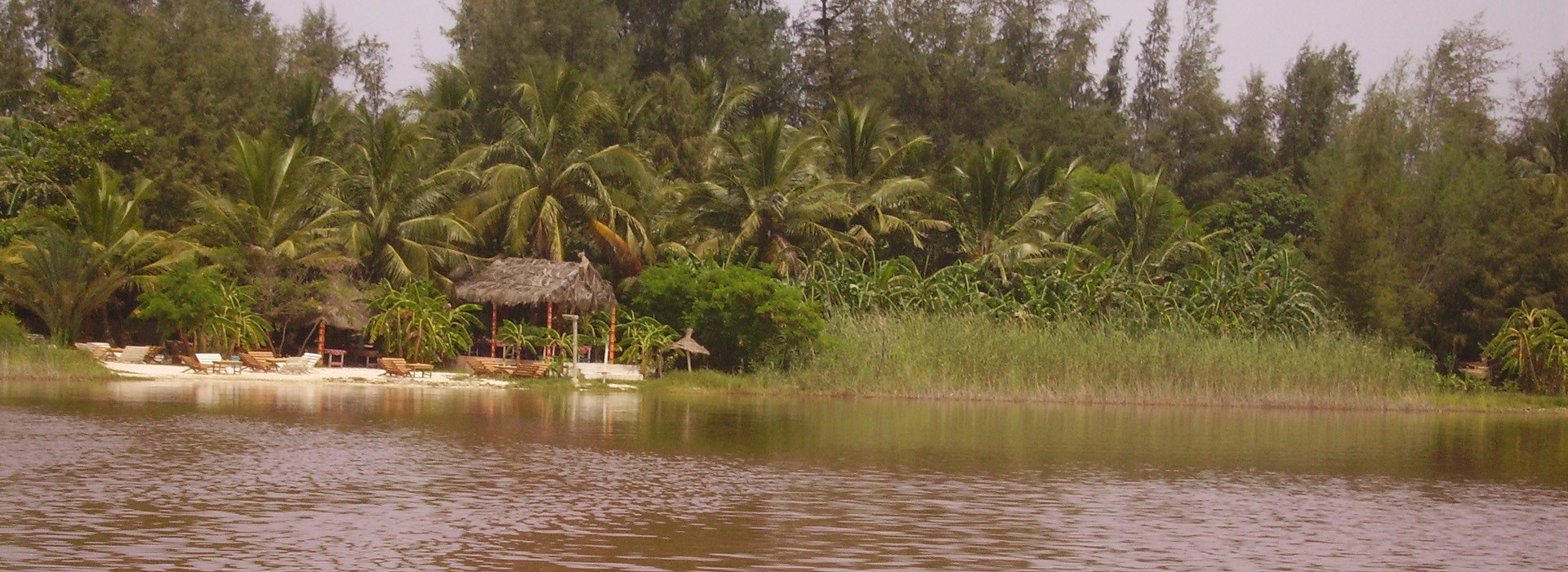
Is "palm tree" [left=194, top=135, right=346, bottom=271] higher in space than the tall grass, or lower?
higher

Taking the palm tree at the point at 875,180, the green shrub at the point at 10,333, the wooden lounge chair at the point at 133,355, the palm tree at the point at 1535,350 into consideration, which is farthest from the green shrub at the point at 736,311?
the palm tree at the point at 1535,350

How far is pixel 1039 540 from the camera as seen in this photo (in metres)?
12.4

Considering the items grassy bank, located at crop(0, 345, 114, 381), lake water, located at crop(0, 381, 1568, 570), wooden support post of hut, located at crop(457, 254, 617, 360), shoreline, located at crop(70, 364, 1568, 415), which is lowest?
lake water, located at crop(0, 381, 1568, 570)

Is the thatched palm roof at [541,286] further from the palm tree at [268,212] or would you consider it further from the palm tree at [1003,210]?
the palm tree at [1003,210]

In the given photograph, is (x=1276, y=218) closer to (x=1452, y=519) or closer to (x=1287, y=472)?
(x=1287, y=472)

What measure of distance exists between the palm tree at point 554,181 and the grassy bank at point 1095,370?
5737 mm

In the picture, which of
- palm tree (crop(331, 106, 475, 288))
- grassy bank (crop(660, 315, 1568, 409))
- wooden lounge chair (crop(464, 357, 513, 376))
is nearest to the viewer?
grassy bank (crop(660, 315, 1568, 409))

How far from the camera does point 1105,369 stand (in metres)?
28.9

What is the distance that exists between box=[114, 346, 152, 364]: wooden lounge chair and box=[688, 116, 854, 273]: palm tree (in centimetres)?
1235

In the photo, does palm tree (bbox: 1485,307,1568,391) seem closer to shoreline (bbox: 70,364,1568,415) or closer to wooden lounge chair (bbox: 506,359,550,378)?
shoreline (bbox: 70,364,1568,415)

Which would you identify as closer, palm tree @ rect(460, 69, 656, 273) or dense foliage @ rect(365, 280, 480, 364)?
dense foliage @ rect(365, 280, 480, 364)

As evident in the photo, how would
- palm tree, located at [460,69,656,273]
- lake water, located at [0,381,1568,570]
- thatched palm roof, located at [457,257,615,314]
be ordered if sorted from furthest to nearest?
palm tree, located at [460,69,656,273]
thatched palm roof, located at [457,257,615,314]
lake water, located at [0,381,1568,570]

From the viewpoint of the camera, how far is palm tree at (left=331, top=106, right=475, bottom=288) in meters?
32.2

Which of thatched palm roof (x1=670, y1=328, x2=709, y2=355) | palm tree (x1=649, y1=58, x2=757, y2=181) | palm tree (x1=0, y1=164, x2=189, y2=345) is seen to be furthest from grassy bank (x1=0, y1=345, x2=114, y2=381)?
palm tree (x1=649, y1=58, x2=757, y2=181)
